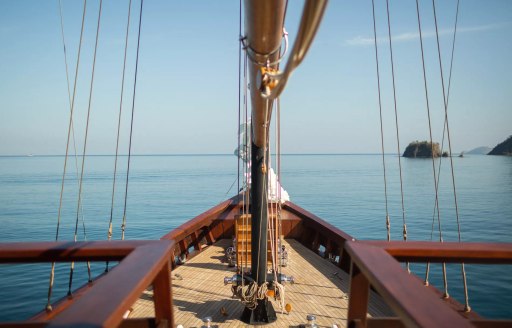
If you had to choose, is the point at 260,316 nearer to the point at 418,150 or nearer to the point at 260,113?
the point at 260,113

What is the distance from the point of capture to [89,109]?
3.79m

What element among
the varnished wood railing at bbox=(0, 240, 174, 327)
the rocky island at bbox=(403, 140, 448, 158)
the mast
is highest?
the rocky island at bbox=(403, 140, 448, 158)

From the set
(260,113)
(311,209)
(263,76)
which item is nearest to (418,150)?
(311,209)

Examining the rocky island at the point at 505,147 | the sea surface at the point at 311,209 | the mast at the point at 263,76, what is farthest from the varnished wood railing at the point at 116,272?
the rocky island at the point at 505,147

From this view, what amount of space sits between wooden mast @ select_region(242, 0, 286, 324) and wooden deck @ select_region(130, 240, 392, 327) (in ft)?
1.10

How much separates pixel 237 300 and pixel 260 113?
2.64m

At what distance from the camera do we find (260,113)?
98.7 inches

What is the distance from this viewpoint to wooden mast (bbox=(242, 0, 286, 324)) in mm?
1509

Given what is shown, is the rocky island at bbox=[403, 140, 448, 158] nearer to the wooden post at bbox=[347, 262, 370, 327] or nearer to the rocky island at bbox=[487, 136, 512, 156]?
the rocky island at bbox=[487, 136, 512, 156]

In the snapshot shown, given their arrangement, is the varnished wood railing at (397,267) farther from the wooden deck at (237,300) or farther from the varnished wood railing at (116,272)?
the wooden deck at (237,300)

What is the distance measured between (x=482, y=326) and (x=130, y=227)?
16987 millimetres

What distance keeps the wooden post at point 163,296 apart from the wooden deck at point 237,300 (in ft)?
8.20

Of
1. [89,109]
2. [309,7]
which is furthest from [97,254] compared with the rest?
[89,109]

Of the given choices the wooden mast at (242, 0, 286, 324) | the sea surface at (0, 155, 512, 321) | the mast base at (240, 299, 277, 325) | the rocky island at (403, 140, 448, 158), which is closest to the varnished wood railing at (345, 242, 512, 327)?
the wooden mast at (242, 0, 286, 324)
